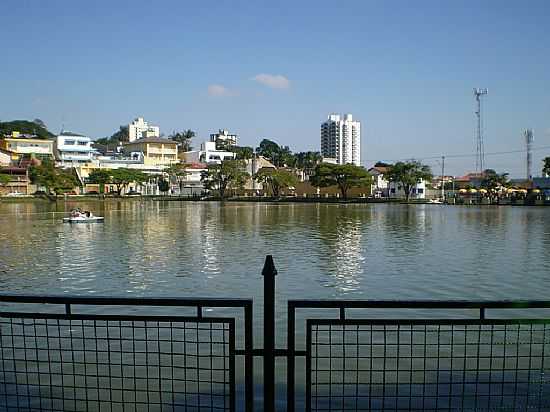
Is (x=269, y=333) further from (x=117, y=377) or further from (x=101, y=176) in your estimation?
(x=101, y=176)

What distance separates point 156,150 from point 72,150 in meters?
23.7

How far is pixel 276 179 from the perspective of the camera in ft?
362

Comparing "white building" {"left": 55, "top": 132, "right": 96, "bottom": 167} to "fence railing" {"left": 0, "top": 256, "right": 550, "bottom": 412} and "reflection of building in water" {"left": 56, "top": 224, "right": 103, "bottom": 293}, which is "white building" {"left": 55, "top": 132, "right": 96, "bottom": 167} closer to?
"reflection of building in water" {"left": 56, "top": 224, "right": 103, "bottom": 293}

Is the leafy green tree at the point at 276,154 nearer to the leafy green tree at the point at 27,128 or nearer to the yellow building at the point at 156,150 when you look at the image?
the yellow building at the point at 156,150

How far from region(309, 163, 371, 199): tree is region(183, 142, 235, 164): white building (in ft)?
150

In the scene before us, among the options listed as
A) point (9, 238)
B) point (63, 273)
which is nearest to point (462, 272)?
point (63, 273)

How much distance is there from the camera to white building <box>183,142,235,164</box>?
14788cm

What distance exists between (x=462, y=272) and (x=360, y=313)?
708cm

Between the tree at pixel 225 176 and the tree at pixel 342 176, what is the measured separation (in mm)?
16218

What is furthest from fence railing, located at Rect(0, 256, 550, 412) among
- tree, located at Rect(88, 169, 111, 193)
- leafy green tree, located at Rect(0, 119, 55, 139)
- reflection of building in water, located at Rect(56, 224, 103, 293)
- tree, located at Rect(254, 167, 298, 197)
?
leafy green tree, located at Rect(0, 119, 55, 139)

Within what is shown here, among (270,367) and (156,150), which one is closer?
(270,367)

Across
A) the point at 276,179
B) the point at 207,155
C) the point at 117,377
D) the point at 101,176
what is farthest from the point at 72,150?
the point at 117,377

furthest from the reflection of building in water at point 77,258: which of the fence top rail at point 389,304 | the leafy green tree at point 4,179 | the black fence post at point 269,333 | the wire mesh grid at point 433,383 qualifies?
the leafy green tree at point 4,179

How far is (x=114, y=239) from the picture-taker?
93.3ft
